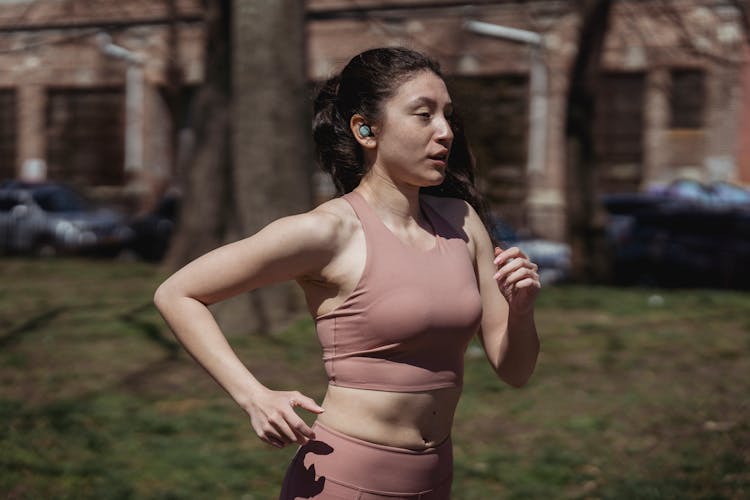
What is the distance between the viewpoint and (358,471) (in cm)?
284

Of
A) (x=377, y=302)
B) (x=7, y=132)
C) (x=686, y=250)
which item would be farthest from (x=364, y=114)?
(x=7, y=132)

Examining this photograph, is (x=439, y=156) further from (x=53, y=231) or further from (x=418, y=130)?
(x=53, y=231)

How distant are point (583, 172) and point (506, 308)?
13.7 meters

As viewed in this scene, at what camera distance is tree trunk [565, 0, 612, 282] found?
53.2ft

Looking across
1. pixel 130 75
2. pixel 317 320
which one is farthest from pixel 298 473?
pixel 130 75

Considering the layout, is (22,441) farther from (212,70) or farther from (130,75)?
(130,75)

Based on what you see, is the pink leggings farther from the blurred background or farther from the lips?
the blurred background

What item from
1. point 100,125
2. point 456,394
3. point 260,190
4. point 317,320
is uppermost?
point 317,320

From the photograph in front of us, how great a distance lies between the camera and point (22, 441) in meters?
7.28

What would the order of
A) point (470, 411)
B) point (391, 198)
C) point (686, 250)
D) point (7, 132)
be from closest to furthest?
point (391, 198) < point (470, 411) < point (686, 250) < point (7, 132)

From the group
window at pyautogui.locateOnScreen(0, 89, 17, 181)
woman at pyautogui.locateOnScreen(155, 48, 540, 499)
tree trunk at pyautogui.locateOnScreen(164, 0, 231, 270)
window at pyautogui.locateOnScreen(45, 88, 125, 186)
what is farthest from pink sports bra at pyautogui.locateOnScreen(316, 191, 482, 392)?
window at pyautogui.locateOnScreen(0, 89, 17, 181)

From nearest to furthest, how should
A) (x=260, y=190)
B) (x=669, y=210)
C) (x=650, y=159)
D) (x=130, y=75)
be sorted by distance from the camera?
(x=260, y=190), (x=669, y=210), (x=650, y=159), (x=130, y=75)

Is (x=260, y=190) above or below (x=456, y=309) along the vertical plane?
below

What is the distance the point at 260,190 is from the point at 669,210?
31.8ft
